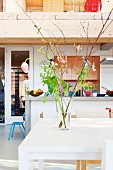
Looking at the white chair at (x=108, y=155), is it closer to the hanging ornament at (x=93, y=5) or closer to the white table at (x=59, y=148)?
the white table at (x=59, y=148)

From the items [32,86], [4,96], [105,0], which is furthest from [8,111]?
[105,0]

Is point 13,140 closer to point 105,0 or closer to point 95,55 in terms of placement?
point 105,0

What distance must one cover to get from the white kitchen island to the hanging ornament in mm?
1817

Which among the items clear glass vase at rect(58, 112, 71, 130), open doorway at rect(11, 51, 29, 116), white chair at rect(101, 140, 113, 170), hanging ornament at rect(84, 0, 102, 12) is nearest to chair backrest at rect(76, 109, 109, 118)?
clear glass vase at rect(58, 112, 71, 130)

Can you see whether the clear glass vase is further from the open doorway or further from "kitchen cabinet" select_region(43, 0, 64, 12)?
"kitchen cabinet" select_region(43, 0, 64, 12)

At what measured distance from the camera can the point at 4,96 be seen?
9242mm

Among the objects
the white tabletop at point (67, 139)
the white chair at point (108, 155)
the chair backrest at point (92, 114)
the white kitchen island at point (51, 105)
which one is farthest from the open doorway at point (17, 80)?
the white chair at point (108, 155)

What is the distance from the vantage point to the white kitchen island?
544 cm

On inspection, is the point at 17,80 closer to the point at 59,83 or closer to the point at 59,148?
the point at 59,83

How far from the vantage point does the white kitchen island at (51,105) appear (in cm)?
544

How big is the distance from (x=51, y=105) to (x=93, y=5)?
7.03 ft

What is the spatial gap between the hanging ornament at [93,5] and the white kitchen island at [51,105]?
182 centimetres

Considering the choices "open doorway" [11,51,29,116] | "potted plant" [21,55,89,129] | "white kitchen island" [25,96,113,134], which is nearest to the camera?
"potted plant" [21,55,89,129]

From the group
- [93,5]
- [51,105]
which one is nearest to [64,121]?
[51,105]
